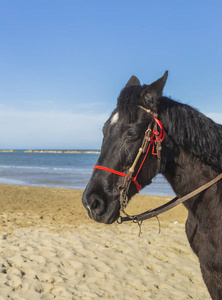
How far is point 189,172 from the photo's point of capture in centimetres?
214

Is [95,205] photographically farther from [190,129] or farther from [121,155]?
[190,129]

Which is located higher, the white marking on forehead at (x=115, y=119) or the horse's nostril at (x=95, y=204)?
the white marking on forehead at (x=115, y=119)

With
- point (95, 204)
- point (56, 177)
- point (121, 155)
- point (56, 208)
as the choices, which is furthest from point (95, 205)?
point (56, 177)

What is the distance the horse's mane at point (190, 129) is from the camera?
6.75 feet

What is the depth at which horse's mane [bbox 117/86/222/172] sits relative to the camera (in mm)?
2057

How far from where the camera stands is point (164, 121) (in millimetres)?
2094

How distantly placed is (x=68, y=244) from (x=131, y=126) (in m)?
4.34

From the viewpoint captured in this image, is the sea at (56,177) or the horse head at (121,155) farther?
the sea at (56,177)

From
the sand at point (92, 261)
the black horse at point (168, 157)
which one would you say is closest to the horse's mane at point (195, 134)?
the black horse at point (168, 157)

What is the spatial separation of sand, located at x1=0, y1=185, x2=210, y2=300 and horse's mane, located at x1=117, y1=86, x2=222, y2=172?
8.59ft

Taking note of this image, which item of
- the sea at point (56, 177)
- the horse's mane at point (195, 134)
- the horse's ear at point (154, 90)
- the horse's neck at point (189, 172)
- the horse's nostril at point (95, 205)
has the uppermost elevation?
the horse's ear at point (154, 90)

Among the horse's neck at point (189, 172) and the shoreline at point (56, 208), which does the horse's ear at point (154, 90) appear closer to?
the horse's neck at point (189, 172)

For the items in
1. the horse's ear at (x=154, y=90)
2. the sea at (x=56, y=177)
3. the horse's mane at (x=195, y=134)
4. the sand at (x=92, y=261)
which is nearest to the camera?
the horse's ear at (x=154, y=90)

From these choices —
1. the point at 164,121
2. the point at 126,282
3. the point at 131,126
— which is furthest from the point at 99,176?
the point at 126,282
